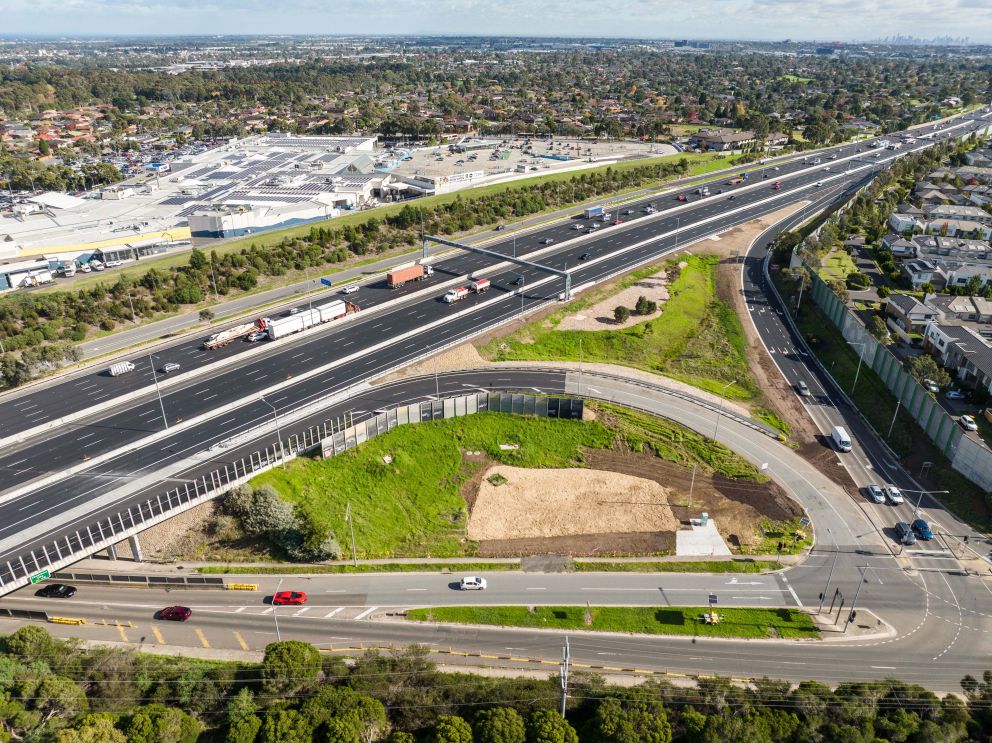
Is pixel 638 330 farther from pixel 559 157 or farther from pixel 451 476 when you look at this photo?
pixel 559 157

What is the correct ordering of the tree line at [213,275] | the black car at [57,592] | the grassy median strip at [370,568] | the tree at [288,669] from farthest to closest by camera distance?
the tree line at [213,275]
the grassy median strip at [370,568]
the black car at [57,592]
the tree at [288,669]

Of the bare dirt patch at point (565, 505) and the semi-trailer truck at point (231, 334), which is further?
the semi-trailer truck at point (231, 334)

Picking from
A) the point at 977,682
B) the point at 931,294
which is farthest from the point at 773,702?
the point at 931,294

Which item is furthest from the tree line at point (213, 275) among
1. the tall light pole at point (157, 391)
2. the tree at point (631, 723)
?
the tree at point (631, 723)

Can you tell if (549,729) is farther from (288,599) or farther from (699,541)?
(699,541)

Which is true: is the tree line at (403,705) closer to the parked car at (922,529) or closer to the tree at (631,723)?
the tree at (631,723)

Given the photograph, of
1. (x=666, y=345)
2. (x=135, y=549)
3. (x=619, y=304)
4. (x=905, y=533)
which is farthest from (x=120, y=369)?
(x=905, y=533)
